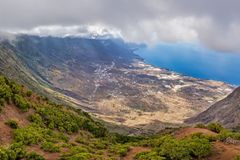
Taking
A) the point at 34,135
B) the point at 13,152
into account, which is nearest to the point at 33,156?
the point at 13,152

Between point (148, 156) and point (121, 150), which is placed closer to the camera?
point (148, 156)

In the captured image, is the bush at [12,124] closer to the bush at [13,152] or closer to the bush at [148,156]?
the bush at [13,152]

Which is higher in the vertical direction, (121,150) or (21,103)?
(21,103)

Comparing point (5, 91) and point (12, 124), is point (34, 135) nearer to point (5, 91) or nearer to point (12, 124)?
point (12, 124)

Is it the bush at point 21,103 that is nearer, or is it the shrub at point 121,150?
the shrub at point 121,150

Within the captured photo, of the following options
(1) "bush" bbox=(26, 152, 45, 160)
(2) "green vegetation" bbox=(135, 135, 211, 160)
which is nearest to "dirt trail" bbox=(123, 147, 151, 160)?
(2) "green vegetation" bbox=(135, 135, 211, 160)

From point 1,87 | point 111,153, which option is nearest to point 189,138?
point 111,153

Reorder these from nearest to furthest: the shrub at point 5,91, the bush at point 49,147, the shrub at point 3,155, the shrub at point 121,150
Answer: the shrub at point 3,155 < the bush at point 49,147 < the shrub at point 121,150 < the shrub at point 5,91

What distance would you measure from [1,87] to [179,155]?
33.3 meters

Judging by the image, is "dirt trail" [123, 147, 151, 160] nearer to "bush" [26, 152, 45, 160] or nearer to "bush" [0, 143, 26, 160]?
"bush" [26, 152, 45, 160]

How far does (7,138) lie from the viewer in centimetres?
6662

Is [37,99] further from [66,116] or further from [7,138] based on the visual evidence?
[7,138]

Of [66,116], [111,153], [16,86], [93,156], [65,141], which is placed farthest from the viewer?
[66,116]

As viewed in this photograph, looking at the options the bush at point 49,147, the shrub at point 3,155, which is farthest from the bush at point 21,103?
the shrub at point 3,155
